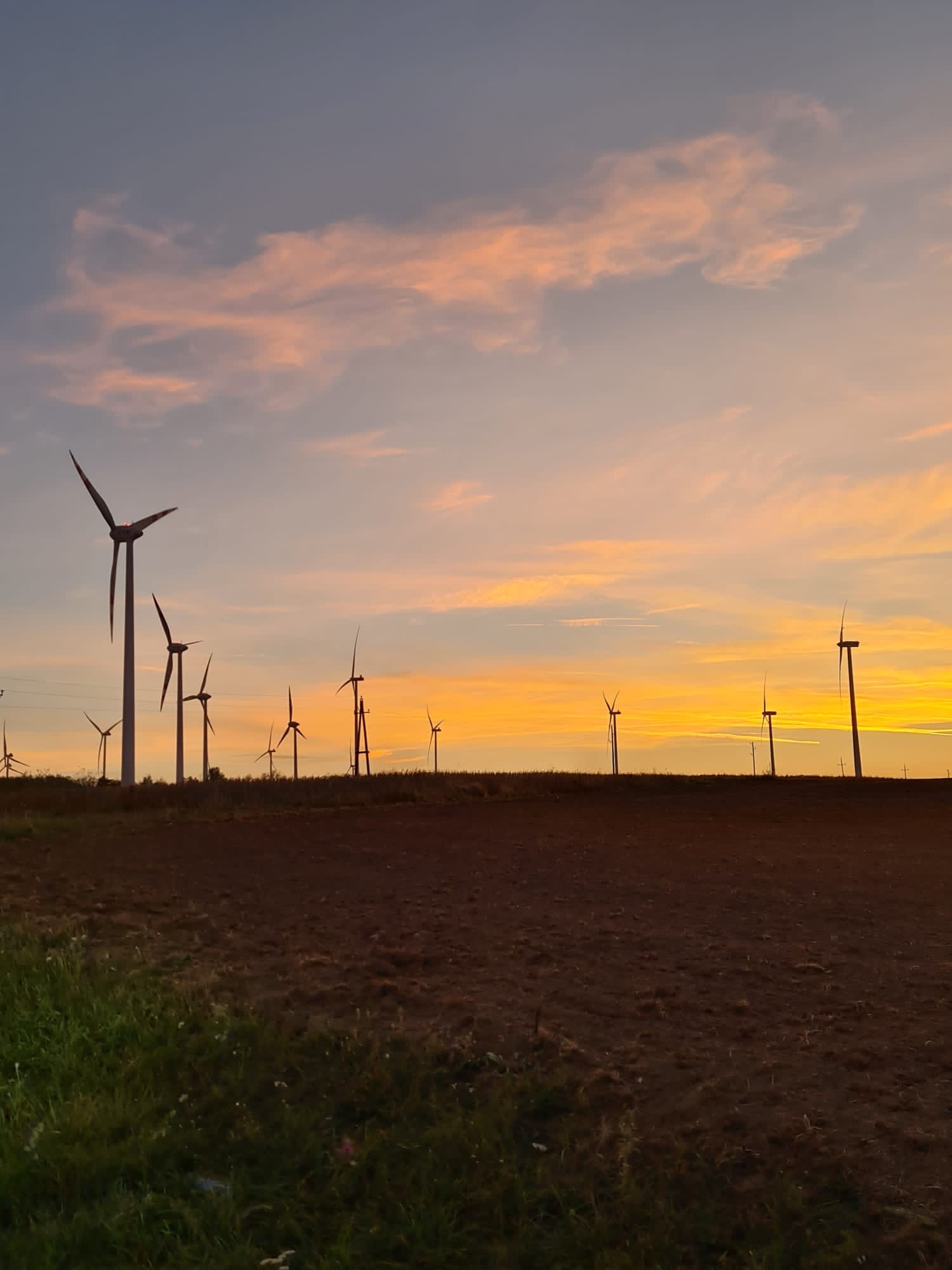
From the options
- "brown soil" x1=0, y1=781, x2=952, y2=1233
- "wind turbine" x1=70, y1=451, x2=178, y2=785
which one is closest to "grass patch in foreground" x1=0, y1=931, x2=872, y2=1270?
"brown soil" x1=0, y1=781, x2=952, y2=1233

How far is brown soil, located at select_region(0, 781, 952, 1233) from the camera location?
932 centimetres

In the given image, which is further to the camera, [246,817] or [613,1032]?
[246,817]

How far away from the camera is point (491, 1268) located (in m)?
7.48

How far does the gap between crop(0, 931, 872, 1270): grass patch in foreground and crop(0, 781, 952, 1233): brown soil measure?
67 centimetres

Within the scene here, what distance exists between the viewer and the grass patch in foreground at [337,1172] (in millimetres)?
7586

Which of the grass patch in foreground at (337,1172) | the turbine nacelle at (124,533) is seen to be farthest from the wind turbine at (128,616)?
the grass patch in foreground at (337,1172)

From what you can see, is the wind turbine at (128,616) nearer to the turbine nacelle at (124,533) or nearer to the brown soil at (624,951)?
the turbine nacelle at (124,533)

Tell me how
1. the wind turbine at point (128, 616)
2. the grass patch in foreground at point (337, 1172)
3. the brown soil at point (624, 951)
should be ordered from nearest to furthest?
the grass patch in foreground at point (337, 1172) → the brown soil at point (624, 951) → the wind turbine at point (128, 616)

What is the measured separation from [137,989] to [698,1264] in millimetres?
7336

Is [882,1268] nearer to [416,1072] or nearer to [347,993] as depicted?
[416,1072]

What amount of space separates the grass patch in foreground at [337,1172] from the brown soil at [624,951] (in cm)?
67

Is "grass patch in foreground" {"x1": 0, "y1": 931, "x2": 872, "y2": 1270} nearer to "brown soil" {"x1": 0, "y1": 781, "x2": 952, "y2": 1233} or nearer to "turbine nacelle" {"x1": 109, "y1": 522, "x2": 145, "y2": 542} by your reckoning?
"brown soil" {"x1": 0, "y1": 781, "x2": 952, "y2": 1233}

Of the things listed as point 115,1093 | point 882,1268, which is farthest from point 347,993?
point 882,1268

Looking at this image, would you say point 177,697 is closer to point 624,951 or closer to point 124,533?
point 124,533
